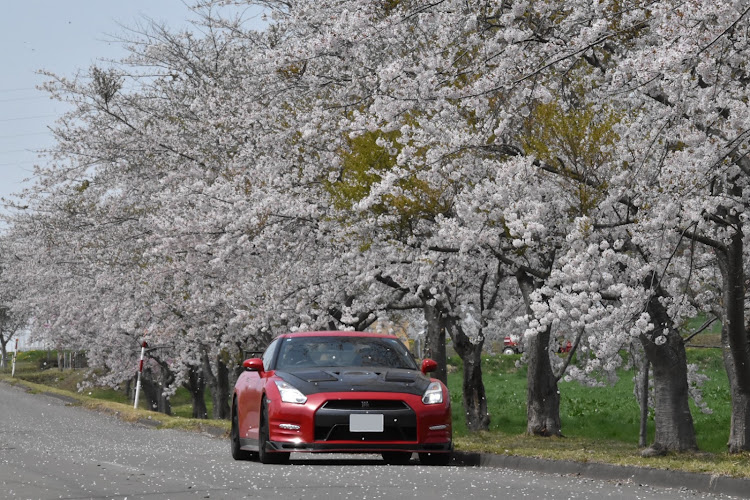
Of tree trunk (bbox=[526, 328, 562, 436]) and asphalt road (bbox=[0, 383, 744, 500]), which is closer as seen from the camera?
asphalt road (bbox=[0, 383, 744, 500])

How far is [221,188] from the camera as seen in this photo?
21.5 meters

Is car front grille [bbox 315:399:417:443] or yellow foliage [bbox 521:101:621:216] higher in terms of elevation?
yellow foliage [bbox 521:101:621:216]

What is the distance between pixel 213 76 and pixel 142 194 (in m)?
4.12

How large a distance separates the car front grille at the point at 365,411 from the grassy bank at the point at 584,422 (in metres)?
1.74

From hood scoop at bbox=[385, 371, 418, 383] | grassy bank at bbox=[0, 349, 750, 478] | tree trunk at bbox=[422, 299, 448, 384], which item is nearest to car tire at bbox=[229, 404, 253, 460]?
hood scoop at bbox=[385, 371, 418, 383]

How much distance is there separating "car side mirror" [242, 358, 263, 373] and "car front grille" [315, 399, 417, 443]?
142 cm

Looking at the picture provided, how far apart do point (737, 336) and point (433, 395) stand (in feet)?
14.0

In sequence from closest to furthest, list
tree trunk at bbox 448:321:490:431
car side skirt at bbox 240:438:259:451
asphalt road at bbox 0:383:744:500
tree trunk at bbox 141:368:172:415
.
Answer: asphalt road at bbox 0:383:744:500 → car side skirt at bbox 240:438:259:451 → tree trunk at bbox 448:321:490:431 → tree trunk at bbox 141:368:172:415

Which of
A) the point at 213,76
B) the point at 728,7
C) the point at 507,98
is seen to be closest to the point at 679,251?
the point at 507,98

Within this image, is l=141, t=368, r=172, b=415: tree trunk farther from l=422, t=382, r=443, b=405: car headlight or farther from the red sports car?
l=422, t=382, r=443, b=405: car headlight

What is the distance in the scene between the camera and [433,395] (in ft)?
37.4

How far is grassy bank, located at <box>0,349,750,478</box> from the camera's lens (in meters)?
12.1

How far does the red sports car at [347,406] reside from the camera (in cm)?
1109

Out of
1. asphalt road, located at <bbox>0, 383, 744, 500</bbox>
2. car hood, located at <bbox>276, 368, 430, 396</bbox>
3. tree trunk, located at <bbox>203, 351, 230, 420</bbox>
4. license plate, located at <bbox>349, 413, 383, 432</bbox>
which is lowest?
asphalt road, located at <bbox>0, 383, 744, 500</bbox>
